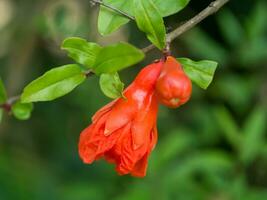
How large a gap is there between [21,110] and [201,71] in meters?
0.48

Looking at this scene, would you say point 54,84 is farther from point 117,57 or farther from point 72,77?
point 117,57

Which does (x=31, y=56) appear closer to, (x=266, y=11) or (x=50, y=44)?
(x=50, y=44)

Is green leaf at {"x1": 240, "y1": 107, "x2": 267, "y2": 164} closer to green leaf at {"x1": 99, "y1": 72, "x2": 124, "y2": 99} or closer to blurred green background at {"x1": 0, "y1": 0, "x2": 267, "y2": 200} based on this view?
blurred green background at {"x1": 0, "y1": 0, "x2": 267, "y2": 200}

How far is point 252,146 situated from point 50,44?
105cm

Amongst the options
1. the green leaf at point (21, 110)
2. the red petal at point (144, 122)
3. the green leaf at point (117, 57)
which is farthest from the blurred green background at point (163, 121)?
the green leaf at point (117, 57)

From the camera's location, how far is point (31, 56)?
9.75ft

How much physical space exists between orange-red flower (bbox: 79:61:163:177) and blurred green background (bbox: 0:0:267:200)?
3.47 ft

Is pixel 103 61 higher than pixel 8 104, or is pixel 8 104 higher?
pixel 103 61

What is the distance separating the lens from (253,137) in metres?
2.45

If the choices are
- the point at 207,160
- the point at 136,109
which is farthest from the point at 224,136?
the point at 136,109

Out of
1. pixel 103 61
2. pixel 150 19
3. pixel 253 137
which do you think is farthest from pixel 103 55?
pixel 253 137

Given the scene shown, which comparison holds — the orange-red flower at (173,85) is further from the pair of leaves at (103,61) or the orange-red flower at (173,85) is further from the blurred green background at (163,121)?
the blurred green background at (163,121)

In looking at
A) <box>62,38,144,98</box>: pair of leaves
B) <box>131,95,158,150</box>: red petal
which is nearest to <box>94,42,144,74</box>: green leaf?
<box>62,38,144,98</box>: pair of leaves

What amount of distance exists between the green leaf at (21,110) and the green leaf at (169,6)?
0.41 metres
